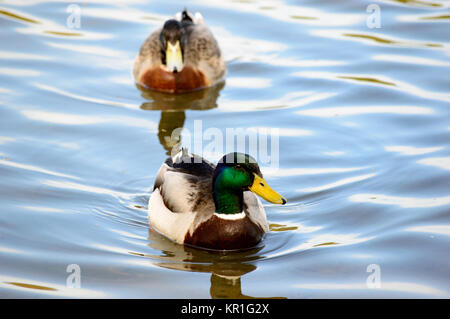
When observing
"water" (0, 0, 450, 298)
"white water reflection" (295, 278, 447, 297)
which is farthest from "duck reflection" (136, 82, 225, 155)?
"white water reflection" (295, 278, 447, 297)

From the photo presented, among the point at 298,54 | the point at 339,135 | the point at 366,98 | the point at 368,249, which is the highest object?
the point at 298,54

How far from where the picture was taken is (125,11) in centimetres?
1373

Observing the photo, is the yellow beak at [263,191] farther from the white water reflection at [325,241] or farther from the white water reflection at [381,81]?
the white water reflection at [381,81]

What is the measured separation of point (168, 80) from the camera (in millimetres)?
11375

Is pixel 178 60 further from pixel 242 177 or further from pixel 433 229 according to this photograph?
pixel 433 229

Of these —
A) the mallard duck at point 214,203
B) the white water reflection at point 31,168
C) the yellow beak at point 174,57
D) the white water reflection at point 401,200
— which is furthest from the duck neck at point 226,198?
the yellow beak at point 174,57

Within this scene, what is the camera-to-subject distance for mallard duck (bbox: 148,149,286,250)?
7.14m

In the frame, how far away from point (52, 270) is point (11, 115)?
3.63 metres

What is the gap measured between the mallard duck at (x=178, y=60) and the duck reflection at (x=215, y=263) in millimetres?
4213

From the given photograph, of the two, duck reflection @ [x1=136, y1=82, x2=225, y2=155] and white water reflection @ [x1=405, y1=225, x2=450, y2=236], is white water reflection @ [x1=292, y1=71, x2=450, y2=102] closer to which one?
duck reflection @ [x1=136, y1=82, x2=225, y2=155]

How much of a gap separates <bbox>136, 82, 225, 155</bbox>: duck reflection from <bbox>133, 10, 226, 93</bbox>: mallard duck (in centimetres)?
13
